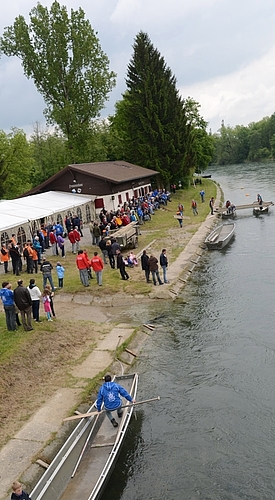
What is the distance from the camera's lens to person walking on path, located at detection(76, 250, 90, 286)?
21.5 meters

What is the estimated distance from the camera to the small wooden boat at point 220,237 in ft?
101

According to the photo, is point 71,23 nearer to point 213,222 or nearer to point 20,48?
point 20,48

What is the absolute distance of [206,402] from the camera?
508 inches

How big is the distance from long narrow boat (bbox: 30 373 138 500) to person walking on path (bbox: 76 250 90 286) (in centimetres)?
1015

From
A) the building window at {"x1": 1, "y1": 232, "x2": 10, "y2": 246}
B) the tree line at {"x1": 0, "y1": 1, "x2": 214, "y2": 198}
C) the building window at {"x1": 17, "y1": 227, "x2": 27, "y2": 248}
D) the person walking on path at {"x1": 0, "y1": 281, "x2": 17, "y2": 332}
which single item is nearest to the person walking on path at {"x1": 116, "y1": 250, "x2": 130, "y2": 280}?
the building window at {"x1": 1, "y1": 232, "x2": 10, "y2": 246}

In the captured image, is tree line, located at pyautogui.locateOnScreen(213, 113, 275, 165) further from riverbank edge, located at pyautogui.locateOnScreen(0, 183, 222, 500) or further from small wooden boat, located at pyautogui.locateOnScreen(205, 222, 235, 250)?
riverbank edge, located at pyautogui.locateOnScreen(0, 183, 222, 500)

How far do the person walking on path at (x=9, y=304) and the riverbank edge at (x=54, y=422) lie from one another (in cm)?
295

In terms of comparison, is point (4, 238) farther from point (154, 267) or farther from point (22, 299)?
point (22, 299)

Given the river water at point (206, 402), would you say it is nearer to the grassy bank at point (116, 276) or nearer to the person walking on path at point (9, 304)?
the grassy bank at point (116, 276)

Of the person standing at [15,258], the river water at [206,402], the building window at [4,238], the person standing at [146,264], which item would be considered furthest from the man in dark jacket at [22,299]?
the building window at [4,238]

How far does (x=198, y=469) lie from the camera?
10281 mm

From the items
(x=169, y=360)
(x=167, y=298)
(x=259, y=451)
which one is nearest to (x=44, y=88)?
(x=167, y=298)

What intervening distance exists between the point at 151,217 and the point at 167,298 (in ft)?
66.2

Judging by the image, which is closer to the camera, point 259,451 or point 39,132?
point 259,451
